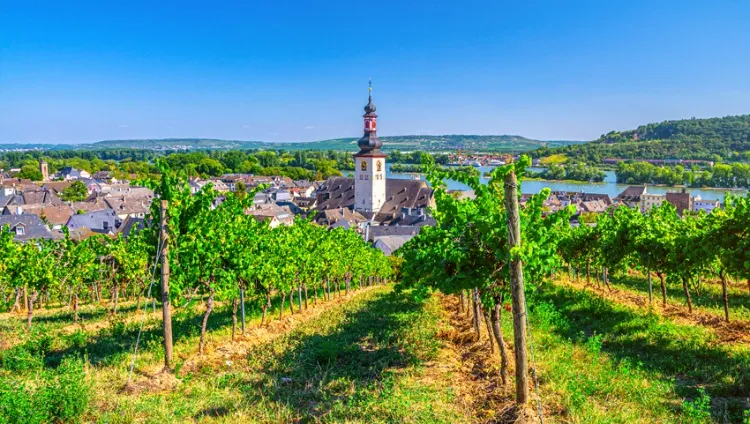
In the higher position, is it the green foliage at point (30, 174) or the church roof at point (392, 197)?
the green foliage at point (30, 174)

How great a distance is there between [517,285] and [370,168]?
69.3 meters

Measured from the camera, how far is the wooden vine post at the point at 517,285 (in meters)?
7.12

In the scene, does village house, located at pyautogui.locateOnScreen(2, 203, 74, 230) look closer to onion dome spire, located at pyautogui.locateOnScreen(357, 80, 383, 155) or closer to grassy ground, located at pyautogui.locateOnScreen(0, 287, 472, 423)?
onion dome spire, located at pyautogui.locateOnScreen(357, 80, 383, 155)

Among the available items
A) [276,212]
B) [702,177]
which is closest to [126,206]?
[276,212]

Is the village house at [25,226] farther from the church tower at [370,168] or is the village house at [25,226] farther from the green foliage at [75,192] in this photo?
the green foliage at [75,192]

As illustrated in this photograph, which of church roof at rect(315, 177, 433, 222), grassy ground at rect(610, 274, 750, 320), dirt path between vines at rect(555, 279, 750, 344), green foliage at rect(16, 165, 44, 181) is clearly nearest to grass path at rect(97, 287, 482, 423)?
dirt path between vines at rect(555, 279, 750, 344)

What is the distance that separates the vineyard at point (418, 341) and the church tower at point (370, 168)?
57431 millimetres

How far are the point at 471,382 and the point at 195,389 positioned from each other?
4741mm

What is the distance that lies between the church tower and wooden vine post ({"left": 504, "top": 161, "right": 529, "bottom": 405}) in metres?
68.2

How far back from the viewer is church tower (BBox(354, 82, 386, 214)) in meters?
75.8

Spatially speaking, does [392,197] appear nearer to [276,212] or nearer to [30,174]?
[276,212]

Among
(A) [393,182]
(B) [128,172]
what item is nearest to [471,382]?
(A) [393,182]

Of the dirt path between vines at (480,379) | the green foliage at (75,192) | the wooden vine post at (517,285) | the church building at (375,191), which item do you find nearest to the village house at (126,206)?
the green foliage at (75,192)

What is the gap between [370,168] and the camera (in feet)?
250
